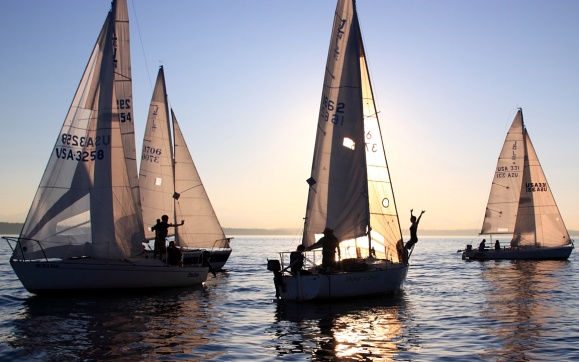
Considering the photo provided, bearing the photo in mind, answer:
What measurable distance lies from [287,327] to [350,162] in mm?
8269

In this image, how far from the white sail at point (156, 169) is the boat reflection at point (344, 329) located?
13.8 metres

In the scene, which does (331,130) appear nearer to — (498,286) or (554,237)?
(498,286)

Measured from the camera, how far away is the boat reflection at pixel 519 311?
44.3 feet

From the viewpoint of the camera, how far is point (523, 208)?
158 feet

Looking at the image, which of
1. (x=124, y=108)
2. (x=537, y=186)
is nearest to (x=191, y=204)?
(x=124, y=108)

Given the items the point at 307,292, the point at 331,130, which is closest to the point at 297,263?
the point at 307,292

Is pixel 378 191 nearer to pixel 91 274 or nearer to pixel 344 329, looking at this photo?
pixel 344 329

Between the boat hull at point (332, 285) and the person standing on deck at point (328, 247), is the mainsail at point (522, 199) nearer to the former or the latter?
the boat hull at point (332, 285)

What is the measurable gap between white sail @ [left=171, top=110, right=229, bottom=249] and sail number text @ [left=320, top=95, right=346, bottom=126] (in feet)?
40.3

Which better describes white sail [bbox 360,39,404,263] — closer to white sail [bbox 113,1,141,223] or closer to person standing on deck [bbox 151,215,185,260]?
person standing on deck [bbox 151,215,185,260]

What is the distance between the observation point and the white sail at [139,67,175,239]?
32.2 meters

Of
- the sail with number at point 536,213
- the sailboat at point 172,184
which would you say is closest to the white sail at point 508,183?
the sail with number at point 536,213

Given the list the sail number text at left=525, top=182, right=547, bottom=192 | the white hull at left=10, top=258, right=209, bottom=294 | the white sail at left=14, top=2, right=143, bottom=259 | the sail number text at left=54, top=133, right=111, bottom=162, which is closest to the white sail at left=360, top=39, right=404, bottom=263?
the white hull at left=10, top=258, right=209, bottom=294

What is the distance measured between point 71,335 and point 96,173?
29.6 feet
